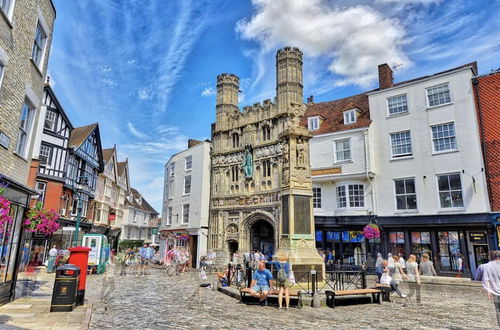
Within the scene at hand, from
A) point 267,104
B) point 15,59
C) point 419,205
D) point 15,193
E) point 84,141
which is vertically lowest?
point 15,193

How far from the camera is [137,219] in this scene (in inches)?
2233

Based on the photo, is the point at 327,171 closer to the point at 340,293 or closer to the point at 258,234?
the point at 258,234

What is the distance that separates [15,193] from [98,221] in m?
30.8

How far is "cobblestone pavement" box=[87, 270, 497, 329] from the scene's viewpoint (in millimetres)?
7930

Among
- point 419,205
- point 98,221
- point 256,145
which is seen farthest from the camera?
point 98,221

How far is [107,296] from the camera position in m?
12.1

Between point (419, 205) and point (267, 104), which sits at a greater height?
point (267, 104)

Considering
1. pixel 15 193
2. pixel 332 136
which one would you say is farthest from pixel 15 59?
pixel 332 136

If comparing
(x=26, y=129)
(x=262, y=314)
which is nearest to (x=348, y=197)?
(x=262, y=314)

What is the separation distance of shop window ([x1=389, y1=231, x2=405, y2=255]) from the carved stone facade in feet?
25.1

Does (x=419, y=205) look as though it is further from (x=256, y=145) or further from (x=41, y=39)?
(x=41, y=39)

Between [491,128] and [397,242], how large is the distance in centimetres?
860

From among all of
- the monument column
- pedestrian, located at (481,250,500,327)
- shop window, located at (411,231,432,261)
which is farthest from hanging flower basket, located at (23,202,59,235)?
shop window, located at (411,231,432,261)

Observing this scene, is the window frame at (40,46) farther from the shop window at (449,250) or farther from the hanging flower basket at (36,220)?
the shop window at (449,250)
